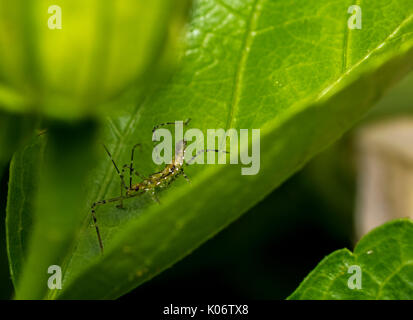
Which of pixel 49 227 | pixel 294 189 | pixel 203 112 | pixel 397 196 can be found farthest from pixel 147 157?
pixel 397 196

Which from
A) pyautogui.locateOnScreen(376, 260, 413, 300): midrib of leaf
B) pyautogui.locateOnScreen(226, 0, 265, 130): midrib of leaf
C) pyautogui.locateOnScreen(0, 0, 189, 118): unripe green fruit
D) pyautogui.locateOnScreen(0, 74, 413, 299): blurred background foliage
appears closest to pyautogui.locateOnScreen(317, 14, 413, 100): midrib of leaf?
pyautogui.locateOnScreen(226, 0, 265, 130): midrib of leaf

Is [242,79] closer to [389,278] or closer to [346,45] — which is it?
[346,45]

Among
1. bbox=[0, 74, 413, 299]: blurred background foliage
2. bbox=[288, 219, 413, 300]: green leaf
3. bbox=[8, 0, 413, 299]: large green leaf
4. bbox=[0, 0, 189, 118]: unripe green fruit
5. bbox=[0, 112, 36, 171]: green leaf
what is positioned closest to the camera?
bbox=[0, 0, 189, 118]: unripe green fruit

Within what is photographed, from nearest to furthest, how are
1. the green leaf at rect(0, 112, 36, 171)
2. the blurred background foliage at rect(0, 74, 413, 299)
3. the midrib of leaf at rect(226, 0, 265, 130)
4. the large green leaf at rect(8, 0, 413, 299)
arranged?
the green leaf at rect(0, 112, 36, 171) < the large green leaf at rect(8, 0, 413, 299) < the midrib of leaf at rect(226, 0, 265, 130) < the blurred background foliage at rect(0, 74, 413, 299)

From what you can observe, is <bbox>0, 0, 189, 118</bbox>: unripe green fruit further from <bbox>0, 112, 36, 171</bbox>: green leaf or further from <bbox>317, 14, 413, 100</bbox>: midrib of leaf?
<bbox>317, 14, 413, 100</bbox>: midrib of leaf

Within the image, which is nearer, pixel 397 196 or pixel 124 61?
pixel 124 61

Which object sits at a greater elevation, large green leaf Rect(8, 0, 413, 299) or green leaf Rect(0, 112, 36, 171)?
large green leaf Rect(8, 0, 413, 299)

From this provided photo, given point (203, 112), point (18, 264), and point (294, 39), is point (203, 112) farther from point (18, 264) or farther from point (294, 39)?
point (18, 264)

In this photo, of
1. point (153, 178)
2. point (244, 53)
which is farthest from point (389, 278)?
point (153, 178)
